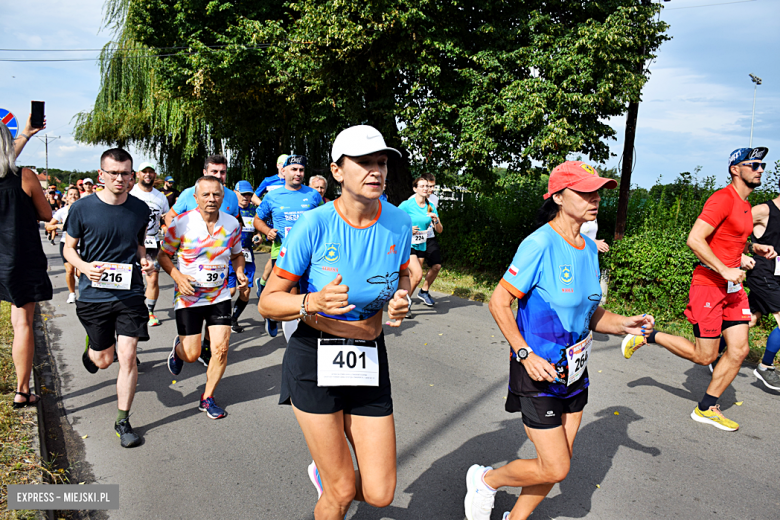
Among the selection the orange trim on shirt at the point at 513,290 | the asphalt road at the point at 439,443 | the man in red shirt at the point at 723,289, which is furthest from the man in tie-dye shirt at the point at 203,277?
the man in red shirt at the point at 723,289

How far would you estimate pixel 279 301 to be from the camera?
7.76ft

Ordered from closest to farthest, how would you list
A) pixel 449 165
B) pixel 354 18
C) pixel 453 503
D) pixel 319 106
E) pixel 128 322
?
pixel 453 503 < pixel 128 322 < pixel 354 18 < pixel 449 165 < pixel 319 106

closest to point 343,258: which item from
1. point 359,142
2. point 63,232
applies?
point 359,142

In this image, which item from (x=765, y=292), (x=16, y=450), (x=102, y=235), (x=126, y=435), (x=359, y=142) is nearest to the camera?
(x=359, y=142)

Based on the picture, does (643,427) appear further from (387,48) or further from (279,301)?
(387,48)

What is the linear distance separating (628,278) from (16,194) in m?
7.96

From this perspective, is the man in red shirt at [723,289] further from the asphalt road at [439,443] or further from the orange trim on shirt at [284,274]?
the orange trim on shirt at [284,274]

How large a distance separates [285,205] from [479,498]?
4728mm

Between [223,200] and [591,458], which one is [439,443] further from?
[223,200]

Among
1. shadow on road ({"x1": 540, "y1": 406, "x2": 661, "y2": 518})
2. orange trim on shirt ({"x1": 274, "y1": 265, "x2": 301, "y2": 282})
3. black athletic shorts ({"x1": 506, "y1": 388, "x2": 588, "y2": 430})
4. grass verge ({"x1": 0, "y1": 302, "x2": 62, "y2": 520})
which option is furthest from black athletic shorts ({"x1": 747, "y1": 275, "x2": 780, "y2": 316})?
grass verge ({"x1": 0, "y1": 302, "x2": 62, "y2": 520})

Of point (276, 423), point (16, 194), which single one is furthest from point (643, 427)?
point (16, 194)

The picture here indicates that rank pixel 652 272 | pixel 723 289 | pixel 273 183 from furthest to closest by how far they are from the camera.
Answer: pixel 652 272 < pixel 273 183 < pixel 723 289

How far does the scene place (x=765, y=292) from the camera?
5109 millimetres

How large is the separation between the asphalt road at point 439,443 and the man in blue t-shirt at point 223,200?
5.74 feet
